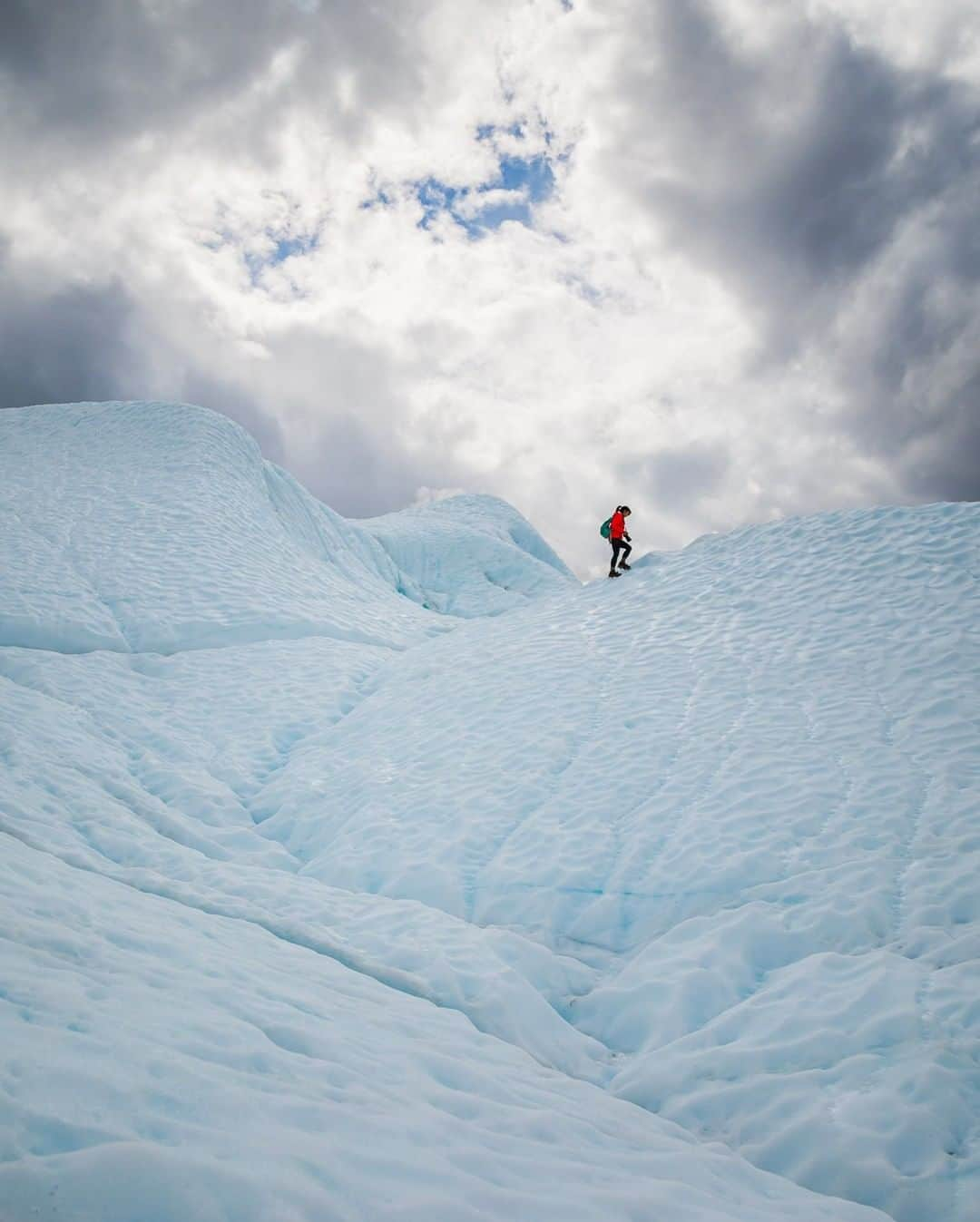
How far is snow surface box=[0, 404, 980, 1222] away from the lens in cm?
338

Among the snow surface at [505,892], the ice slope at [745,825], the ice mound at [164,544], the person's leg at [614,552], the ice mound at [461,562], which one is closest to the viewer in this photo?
the snow surface at [505,892]

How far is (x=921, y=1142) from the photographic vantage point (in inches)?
172

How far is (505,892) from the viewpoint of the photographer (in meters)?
8.16

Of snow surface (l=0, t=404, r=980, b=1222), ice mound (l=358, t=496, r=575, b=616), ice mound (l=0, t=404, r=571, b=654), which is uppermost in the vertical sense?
ice mound (l=358, t=496, r=575, b=616)

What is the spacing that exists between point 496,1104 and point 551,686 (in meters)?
8.53

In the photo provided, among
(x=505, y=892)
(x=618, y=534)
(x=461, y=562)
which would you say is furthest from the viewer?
(x=461, y=562)

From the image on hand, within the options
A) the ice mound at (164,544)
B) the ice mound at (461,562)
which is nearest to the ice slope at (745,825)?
the ice mound at (164,544)

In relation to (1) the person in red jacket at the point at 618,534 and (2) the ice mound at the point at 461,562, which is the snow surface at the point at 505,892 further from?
(2) the ice mound at the point at 461,562

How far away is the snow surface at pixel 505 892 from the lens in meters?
3.38

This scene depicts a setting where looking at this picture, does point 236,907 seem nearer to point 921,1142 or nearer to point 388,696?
point 921,1142

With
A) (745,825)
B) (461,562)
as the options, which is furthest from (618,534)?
(461,562)

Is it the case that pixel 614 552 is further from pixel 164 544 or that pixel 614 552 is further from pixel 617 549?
pixel 164 544

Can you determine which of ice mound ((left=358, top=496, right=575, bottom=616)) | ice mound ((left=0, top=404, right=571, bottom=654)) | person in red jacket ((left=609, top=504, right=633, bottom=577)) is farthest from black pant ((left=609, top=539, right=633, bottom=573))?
ice mound ((left=358, top=496, right=575, bottom=616))

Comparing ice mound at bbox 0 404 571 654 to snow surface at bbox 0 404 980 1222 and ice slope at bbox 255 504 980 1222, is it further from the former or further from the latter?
ice slope at bbox 255 504 980 1222
